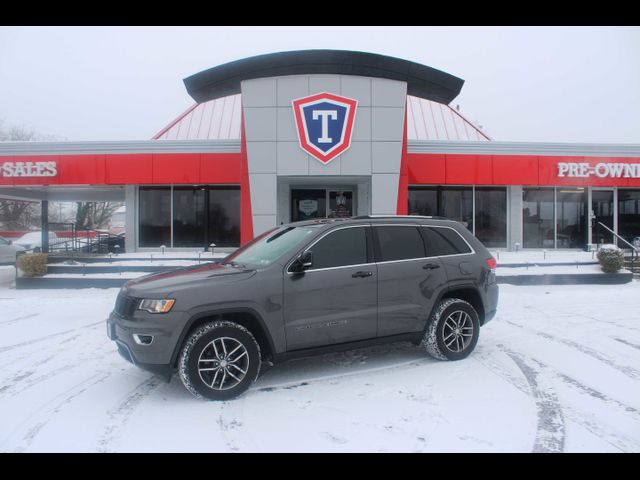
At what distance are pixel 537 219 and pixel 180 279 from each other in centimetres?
1662

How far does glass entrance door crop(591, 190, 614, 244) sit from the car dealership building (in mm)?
39

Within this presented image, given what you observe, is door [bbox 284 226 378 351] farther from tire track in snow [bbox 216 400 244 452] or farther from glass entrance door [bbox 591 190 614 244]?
glass entrance door [bbox 591 190 614 244]

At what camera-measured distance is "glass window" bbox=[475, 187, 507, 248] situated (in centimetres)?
1791

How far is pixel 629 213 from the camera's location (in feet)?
60.0

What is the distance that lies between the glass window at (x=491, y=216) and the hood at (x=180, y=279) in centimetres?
1459

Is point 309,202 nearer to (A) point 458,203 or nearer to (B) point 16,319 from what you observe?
(A) point 458,203

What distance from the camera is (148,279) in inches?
198

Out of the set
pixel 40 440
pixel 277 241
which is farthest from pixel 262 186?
pixel 40 440

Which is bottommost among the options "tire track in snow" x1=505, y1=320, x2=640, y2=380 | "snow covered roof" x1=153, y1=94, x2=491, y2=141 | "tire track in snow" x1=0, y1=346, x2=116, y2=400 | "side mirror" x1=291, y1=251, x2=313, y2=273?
"tire track in snow" x1=0, y1=346, x2=116, y2=400

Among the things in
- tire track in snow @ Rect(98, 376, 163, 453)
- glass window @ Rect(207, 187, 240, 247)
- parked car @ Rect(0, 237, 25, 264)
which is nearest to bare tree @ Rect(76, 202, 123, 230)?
parked car @ Rect(0, 237, 25, 264)

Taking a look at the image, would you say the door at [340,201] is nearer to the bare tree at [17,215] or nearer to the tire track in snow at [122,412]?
the tire track in snow at [122,412]

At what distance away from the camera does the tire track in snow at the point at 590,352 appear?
545 cm

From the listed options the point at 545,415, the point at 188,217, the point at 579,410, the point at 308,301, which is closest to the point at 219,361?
the point at 308,301

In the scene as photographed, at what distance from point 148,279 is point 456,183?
44.4 ft
